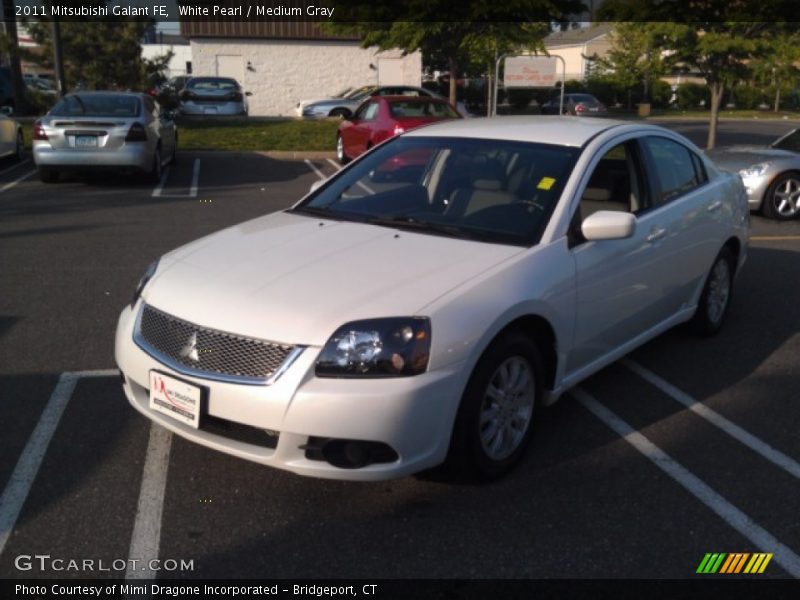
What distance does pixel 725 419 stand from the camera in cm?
463

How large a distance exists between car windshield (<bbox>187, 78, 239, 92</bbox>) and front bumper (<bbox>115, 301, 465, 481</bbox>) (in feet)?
71.8

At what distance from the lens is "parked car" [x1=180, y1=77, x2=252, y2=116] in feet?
77.0

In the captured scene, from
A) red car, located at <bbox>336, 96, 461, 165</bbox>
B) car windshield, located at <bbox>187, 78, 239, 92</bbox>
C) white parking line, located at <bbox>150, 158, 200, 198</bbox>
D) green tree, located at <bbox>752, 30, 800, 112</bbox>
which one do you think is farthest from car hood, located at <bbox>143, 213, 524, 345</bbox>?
car windshield, located at <bbox>187, 78, 239, 92</bbox>

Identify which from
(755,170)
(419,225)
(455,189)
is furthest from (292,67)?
(419,225)

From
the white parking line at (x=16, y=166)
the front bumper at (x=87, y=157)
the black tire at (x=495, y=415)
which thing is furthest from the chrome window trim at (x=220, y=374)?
→ the white parking line at (x=16, y=166)

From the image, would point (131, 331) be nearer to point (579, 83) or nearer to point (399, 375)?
point (399, 375)

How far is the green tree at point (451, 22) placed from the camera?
1998 cm

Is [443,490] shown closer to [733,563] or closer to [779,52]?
[733,563]

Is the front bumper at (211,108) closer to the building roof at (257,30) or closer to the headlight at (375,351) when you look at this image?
the building roof at (257,30)

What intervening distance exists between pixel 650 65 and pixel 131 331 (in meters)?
16.8

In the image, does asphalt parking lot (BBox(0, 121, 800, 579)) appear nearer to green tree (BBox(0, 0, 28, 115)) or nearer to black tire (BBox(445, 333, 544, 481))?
black tire (BBox(445, 333, 544, 481))

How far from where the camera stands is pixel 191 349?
3.49 m

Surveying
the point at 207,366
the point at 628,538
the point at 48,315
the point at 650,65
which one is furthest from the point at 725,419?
the point at 650,65

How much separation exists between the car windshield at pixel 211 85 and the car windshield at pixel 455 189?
787 inches
